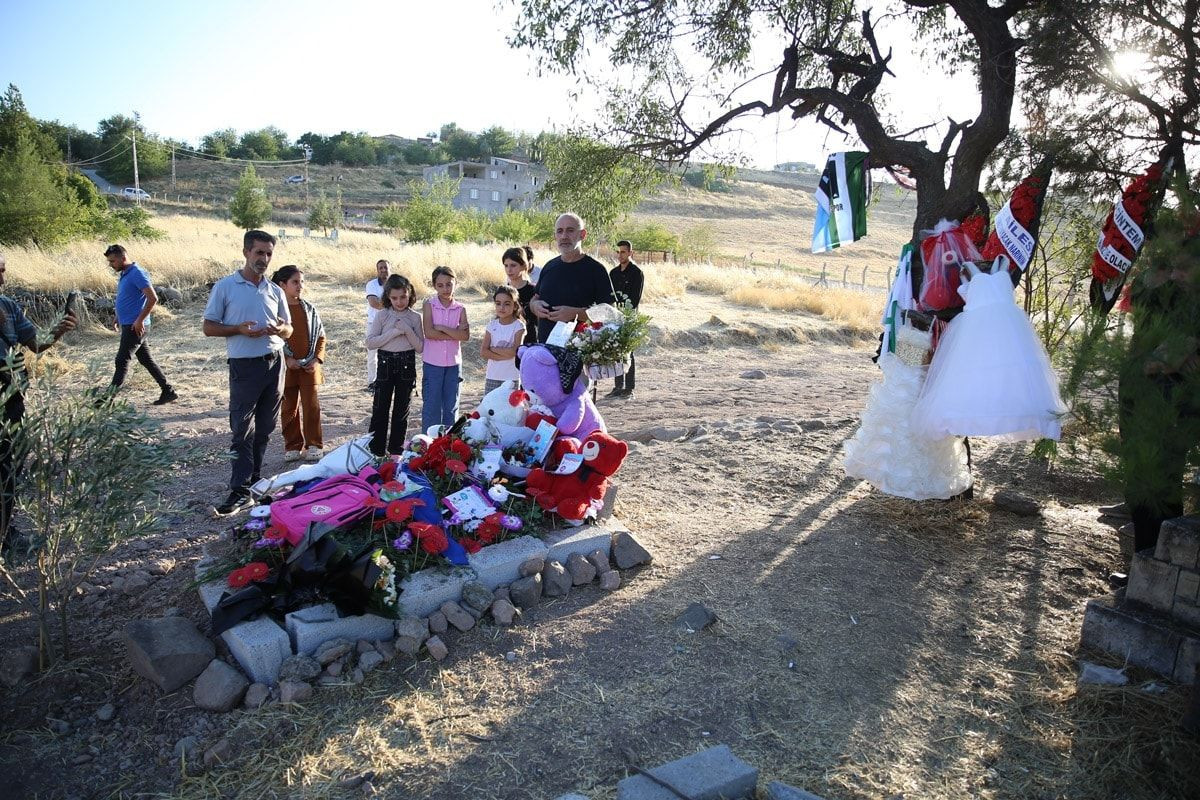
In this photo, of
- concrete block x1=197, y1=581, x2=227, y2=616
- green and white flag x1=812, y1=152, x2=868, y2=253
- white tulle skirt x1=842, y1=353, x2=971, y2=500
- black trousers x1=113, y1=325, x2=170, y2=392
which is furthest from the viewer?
black trousers x1=113, y1=325, x2=170, y2=392

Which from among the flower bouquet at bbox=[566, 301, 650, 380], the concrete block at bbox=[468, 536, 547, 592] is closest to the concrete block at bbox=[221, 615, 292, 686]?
the concrete block at bbox=[468, 536, 547, 592]

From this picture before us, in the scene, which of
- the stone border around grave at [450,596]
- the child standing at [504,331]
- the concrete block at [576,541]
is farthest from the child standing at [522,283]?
the stone border around grave at [450,596]

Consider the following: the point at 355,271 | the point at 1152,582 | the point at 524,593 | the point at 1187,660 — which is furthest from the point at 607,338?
the point at 355,271

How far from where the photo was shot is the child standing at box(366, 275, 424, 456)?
21.4ft

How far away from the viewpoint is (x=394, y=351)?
6.57 metres

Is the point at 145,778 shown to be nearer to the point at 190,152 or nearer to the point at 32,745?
the point at 32,745

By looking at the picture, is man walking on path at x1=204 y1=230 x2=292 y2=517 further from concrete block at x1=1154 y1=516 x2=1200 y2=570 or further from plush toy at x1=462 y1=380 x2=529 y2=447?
concrete block at x1=1154 y1=516 x2=1200 y2=570

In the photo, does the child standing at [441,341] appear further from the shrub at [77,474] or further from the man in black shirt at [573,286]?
the shrub at [77,474]

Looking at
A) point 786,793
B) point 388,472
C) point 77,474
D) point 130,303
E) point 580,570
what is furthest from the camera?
point 130,303

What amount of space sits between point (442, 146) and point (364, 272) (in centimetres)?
8056

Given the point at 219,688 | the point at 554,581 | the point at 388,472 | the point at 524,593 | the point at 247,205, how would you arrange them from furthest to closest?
the point at 247,205
the point at 388,472
the point at 554,581
the point at 524,593
the point at 219,688

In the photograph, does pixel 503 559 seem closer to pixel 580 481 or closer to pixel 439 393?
pixel 580 481

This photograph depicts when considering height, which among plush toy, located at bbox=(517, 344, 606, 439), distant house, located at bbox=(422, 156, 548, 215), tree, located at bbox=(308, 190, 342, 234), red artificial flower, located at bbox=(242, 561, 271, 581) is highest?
distant house, located at bbox=(422, 156, 548, 215)

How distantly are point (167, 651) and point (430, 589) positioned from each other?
4.02 ft
